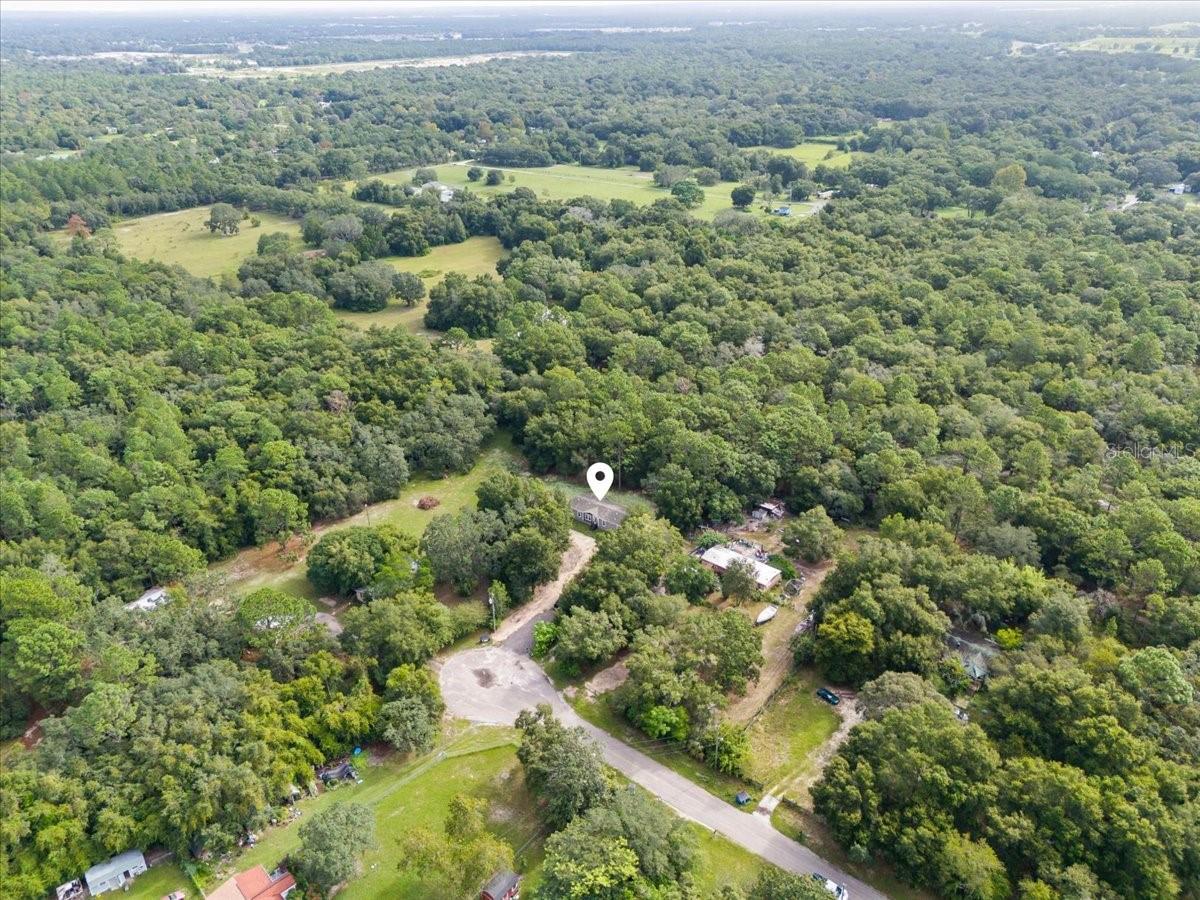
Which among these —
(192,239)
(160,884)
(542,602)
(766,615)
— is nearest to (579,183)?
(192,239)

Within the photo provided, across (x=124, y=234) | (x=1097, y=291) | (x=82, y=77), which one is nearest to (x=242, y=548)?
(x=1097, y=291)

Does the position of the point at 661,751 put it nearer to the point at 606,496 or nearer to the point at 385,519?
the point at 606,496

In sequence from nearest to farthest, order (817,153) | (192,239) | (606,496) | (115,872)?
(115,872), (606,496), (192,239), (817,153)

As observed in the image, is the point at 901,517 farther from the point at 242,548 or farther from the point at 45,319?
the point at 45,319

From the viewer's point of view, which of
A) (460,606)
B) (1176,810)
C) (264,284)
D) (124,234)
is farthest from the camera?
(124,234)

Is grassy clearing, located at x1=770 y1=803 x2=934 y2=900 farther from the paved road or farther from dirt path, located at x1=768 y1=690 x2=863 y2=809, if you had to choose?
dirt path, located at x1=768 y1=690 x2=863 y2=809

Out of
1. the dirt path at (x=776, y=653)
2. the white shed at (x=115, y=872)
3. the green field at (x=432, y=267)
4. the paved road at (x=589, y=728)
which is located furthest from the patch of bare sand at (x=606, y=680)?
the green field at (x=432, y=267)

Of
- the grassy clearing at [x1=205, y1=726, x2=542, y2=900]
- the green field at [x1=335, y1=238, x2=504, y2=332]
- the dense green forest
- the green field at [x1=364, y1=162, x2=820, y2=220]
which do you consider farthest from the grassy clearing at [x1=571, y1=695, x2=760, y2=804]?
the green field at [x1=364, y1=162, x2=820, y2=220]
